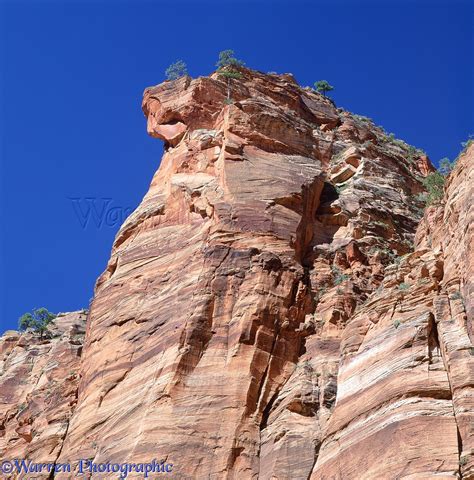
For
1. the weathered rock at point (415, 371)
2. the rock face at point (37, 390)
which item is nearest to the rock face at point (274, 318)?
the weathered rock at point (415, 371)

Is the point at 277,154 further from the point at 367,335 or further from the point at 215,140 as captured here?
the point at 367,335

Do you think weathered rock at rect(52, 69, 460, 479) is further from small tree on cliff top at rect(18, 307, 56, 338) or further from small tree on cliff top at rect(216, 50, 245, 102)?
small tree on cliff top at rect(18, 307, 56, 338)

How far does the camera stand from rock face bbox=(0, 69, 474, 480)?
27406 mm

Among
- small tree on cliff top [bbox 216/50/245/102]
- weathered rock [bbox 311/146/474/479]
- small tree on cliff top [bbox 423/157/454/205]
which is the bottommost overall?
weathered rock [bbox 311/146/474/479]

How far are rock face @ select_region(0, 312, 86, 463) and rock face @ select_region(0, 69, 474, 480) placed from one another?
232cm

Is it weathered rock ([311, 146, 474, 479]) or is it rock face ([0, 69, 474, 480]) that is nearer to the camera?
weathered rock ([311, 146, 474, 479])

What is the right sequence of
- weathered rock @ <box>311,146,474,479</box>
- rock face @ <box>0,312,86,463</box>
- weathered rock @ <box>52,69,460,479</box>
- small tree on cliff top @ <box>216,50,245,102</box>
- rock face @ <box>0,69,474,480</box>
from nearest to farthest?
1. weathered rock @ <box>311,146,474,479</box>
2. rock face @ <box>0,69,474,480</box>
3. weathered rock @ <box>52,69,460,479</box>
4. rock face @ <box>0,312,86,463</box>
5. small tree on cliff top @ <box>216,50,245,102</box>

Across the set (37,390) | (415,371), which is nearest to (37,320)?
(37,390)

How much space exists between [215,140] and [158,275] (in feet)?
29.9

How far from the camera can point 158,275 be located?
3838cm

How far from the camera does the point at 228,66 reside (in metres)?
51.4

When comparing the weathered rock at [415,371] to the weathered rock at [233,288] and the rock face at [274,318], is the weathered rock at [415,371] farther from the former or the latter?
the weathered rock at [233,288]

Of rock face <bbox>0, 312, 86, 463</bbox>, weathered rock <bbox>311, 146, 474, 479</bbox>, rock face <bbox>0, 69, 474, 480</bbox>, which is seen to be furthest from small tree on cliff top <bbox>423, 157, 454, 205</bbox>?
rock face <bbox>0, 312, 86, 463</bbox>

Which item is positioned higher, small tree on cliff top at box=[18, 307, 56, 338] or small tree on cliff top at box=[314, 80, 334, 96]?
small tree on cliff top at box=[314, 80, 334, 96]
